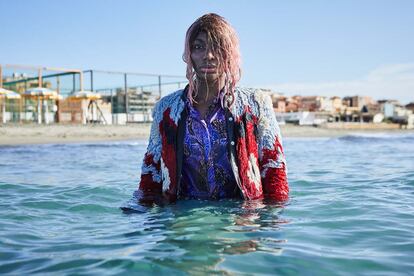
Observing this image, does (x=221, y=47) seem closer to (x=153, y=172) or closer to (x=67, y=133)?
(x=153, y=172)

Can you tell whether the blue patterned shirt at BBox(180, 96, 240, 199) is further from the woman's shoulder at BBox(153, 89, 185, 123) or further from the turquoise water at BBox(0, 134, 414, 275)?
the turquoise water at BBox(0, 134, 414, 275)

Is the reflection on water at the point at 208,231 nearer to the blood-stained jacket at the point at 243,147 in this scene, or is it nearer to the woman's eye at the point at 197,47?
the blood-stained jacket at the point at 243,147

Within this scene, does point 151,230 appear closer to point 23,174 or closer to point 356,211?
point 356,211

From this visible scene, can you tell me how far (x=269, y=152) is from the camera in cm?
353

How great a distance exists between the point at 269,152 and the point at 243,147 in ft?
0.68

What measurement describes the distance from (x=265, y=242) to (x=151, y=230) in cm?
77

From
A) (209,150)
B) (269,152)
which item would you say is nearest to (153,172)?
(209,150)

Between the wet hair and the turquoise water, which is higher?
the wet hair

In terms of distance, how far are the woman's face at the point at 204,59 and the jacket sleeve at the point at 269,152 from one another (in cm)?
40

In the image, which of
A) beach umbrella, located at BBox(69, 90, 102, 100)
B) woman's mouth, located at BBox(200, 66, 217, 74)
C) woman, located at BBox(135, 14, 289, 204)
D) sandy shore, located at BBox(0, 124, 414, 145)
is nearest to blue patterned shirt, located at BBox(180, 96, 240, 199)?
woman, located at BBox(135, 14, 289, 204)

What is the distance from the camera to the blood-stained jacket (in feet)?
11.4

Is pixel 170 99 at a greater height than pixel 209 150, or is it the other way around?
pixel 170 99

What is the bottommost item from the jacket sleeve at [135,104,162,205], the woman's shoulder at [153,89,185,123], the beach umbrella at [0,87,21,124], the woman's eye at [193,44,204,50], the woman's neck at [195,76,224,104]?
the jacket sleeve at [135,104,162,205]

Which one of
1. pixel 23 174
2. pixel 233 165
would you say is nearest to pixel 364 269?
pixel 233 165
